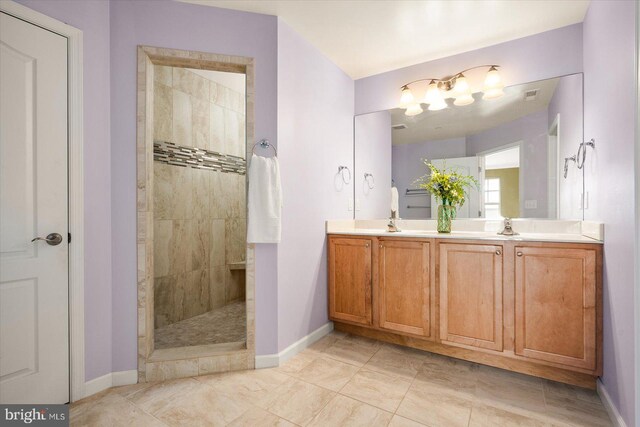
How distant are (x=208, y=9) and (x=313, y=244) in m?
1.88

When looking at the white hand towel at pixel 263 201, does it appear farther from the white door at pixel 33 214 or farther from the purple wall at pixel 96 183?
the white door at pixel 33 214

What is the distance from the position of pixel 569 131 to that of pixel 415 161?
1134 mm

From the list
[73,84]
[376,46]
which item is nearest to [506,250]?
[376,46]

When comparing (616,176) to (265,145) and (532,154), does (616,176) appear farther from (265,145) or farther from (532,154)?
(265,145)

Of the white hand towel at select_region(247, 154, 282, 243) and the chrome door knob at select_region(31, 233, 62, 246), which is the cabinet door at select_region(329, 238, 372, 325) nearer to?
the white hand towel at select_region(247, 154, 282, 243)

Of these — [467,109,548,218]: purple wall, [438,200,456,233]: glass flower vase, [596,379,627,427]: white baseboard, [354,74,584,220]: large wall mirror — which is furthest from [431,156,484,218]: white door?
[596,379,627,427]: white baseboard

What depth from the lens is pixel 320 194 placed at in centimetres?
270

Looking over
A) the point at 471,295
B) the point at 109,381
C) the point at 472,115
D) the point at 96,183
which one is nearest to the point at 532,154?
the point at 472,115

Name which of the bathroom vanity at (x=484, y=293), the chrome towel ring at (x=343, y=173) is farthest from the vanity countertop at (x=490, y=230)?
the chrome towel ring at (x=343, y=173)

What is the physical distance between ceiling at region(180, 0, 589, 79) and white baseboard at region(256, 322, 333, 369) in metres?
2.45

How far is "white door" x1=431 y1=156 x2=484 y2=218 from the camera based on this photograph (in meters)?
2.60

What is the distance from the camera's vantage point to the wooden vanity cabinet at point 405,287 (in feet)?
7.50

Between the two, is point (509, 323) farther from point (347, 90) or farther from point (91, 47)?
point (91, 47)

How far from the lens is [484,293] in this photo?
2076 millimetres
